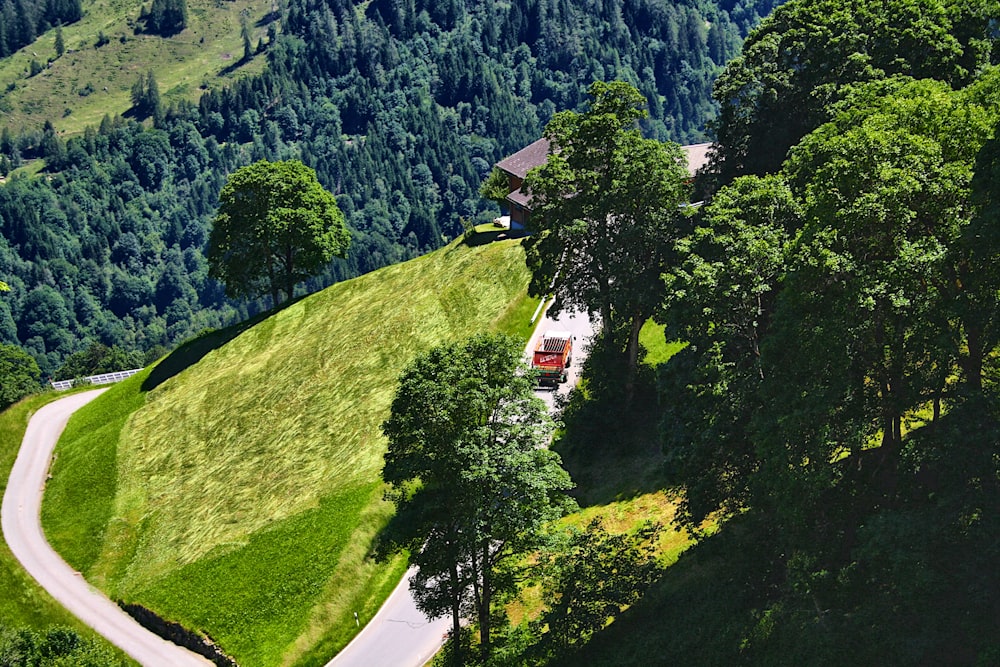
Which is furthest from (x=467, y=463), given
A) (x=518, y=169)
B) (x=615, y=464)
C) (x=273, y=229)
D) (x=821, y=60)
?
(x=518, y=169)

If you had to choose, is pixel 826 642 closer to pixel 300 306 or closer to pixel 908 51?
pixel 908 51

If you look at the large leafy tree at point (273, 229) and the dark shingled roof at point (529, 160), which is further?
the dark shingled roof at point (529, 160)

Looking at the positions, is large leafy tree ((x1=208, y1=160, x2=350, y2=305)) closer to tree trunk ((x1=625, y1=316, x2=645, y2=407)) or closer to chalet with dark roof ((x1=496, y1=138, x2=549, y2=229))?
chalet with dark roof ((x1=496, y1=138, x2=549, y2=229))

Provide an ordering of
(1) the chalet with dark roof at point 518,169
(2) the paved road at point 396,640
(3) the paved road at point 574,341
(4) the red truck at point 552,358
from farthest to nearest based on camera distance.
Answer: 1. (1) the chalet with dark roof at point 518,169
2. (4) the red truck at point 552,358
3. (3) the paved road at point 574,341
4. (2) the paved road at point 396,640

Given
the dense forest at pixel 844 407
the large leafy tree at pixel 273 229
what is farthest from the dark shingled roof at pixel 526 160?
the dense forest at pixel 844 407

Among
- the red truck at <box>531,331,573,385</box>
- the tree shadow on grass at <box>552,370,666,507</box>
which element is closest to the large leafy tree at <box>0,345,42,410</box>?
the red truck at <box>531,331,573,385</box>

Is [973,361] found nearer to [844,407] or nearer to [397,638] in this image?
[844,407]

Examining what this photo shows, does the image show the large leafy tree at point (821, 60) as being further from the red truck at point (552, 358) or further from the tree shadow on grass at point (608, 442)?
the tree shadow on grass at point (608, 442)
